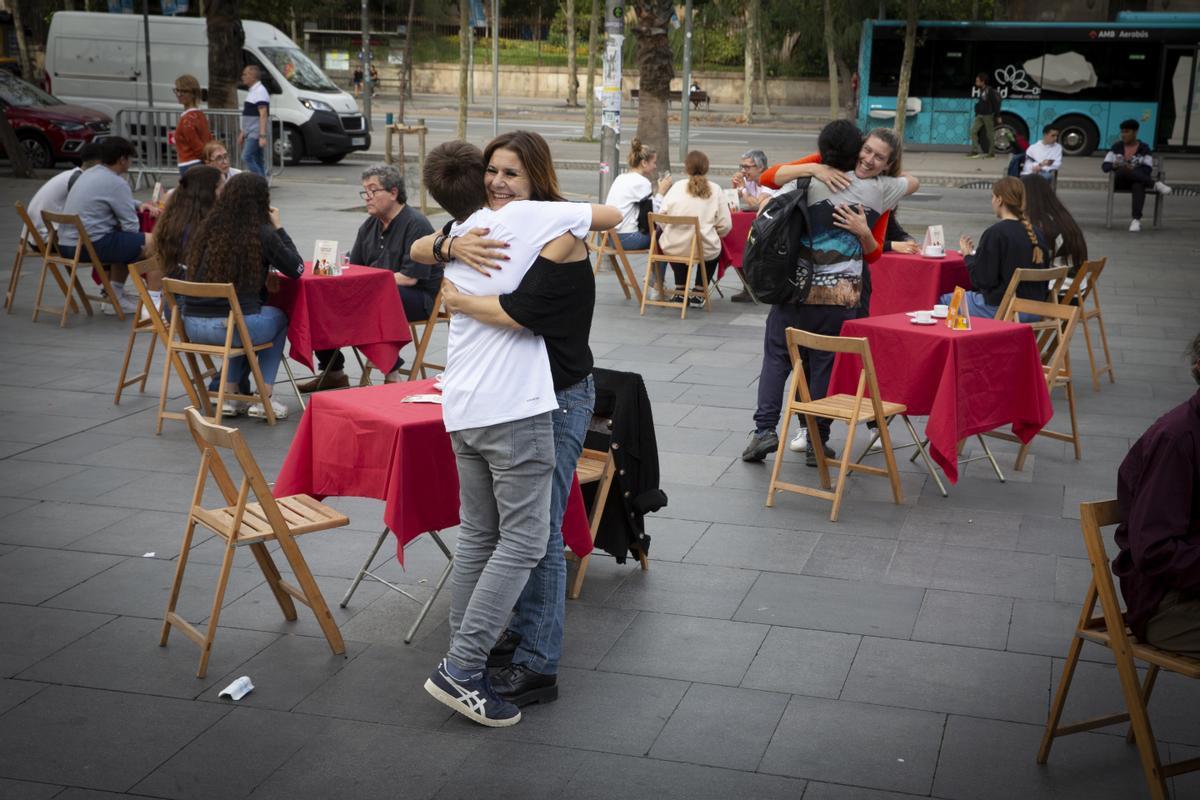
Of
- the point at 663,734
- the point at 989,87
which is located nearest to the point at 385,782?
the point at 663,734

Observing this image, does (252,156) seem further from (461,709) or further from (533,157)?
(461,709)

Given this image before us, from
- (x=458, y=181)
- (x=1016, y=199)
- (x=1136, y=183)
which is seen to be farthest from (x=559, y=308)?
(x=1136, y=183)

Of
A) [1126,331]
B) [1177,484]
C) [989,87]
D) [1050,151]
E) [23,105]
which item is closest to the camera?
[1177,484]

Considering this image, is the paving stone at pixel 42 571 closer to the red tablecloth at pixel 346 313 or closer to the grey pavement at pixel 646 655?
the grey pavement at pixel 646 655

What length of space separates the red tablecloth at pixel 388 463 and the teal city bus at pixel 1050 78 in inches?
989

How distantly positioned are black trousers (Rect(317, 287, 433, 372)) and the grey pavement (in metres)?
0.95

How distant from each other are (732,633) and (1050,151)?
1585 cm

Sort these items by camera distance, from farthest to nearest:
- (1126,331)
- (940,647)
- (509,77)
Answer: (509,77)
(1126,331)
(940,647)

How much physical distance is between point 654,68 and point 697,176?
8.14 m

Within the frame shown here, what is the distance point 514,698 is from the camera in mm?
4031

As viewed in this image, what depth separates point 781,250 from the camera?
6371 millimetres

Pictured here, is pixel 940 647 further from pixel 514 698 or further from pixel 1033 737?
pixel 514 698

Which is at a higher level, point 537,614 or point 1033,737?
point 537,614

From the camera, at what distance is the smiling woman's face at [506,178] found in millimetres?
3713
